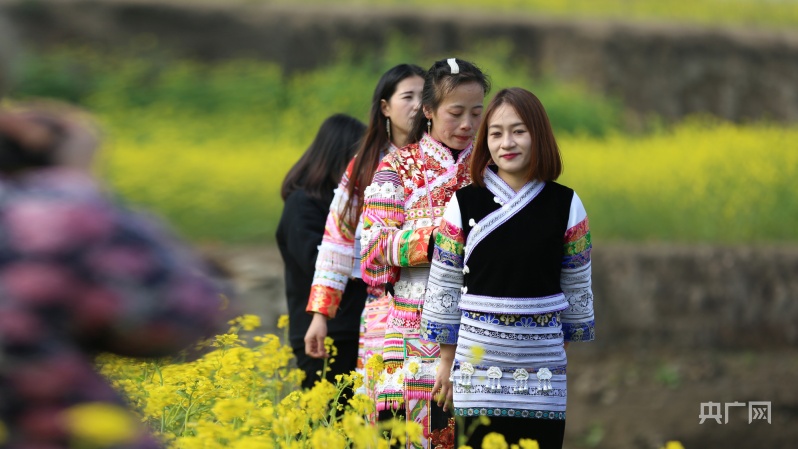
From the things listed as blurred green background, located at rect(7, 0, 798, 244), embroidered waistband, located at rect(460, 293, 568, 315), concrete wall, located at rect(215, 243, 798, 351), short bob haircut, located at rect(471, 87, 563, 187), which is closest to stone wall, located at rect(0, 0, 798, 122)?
blurred green background, located at rect(7, 0, 798, 244)

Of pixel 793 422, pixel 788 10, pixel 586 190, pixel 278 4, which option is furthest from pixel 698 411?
pixel 788 10

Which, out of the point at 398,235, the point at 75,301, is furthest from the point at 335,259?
the point at 75,301

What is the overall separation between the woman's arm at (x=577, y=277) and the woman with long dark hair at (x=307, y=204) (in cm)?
116

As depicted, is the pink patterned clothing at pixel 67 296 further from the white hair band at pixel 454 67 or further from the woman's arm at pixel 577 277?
the white hair band at pixel 454 67

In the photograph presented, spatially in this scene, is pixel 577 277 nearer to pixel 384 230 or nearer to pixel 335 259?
pixel 384 230

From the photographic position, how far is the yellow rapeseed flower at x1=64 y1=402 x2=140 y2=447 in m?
1.49

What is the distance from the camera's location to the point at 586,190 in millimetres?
8648

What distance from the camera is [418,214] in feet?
11.4

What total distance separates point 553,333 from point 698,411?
4259 mm

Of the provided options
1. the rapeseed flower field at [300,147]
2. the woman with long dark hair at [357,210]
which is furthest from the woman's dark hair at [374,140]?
the rapeseed flower field at [300,147]

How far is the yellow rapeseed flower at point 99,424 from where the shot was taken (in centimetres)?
149

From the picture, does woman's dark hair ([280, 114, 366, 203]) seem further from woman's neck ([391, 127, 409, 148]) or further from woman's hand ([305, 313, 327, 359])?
woman's hand ([305, 313, 327, 359])

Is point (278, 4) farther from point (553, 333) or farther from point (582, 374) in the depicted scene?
point (553, 333)

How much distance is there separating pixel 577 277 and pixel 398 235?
500mm
